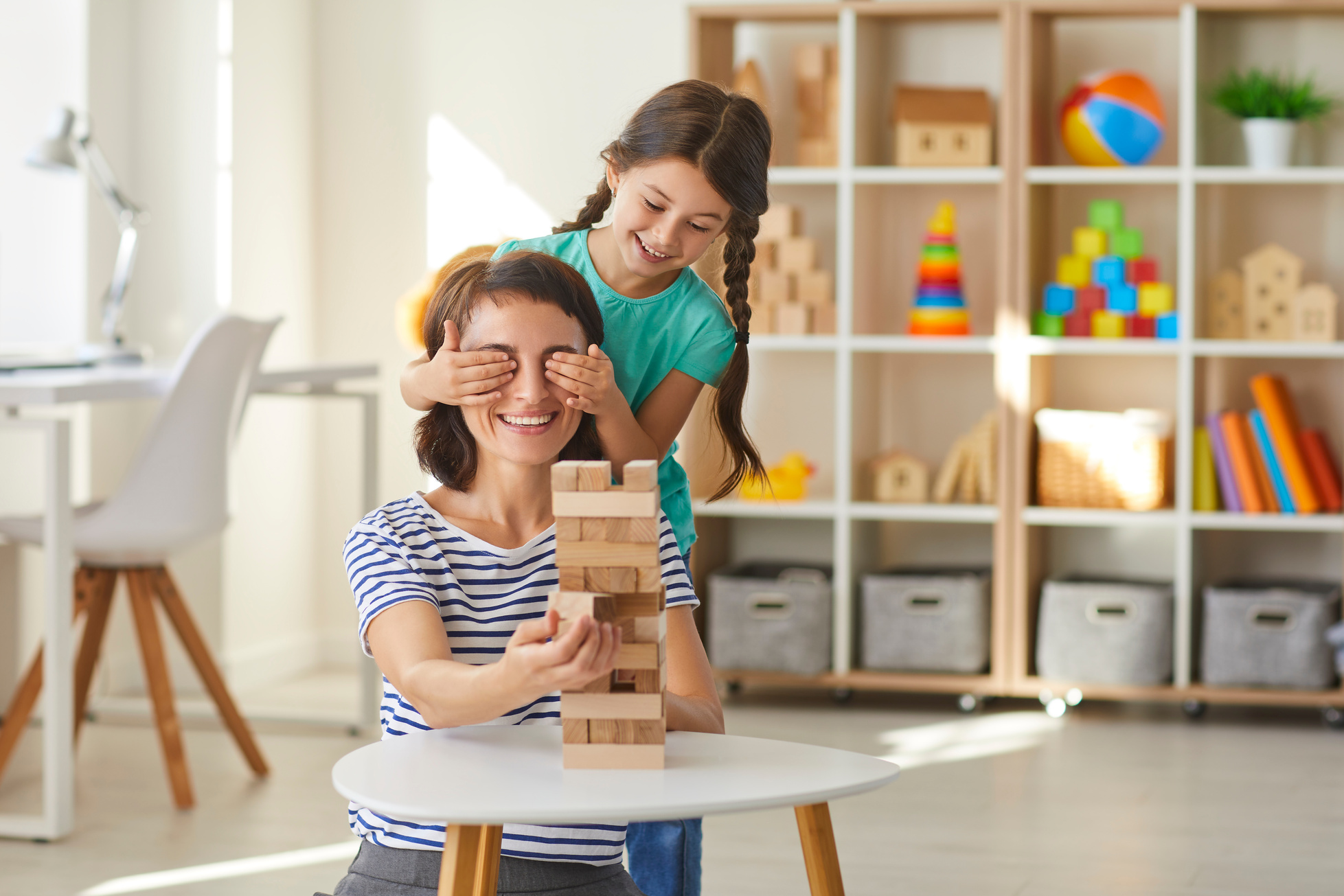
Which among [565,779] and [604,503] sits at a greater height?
[604,503]

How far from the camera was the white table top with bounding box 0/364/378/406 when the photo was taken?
2.41 meters

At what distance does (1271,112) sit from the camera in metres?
3.42

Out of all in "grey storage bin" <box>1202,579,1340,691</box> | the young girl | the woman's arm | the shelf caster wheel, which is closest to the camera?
the woman's arm

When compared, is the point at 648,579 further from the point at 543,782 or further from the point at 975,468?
the point at 975,468

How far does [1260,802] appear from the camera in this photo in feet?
9.21

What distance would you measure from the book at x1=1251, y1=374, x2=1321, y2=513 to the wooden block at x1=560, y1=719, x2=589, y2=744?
2761 millimetres

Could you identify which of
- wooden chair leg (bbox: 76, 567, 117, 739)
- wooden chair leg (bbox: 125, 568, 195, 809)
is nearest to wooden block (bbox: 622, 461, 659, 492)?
wooden chair leg (bbox: 125, 568, 195, 809)

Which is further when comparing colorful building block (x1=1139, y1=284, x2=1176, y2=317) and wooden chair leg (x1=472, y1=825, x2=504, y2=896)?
colorful building block (x1=1139, y1=284, x2=1176, y2=317)

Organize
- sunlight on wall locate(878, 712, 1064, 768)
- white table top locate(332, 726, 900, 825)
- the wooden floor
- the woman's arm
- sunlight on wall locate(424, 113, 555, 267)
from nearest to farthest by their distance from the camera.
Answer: white table top locate(332, 726, 900, 825) < the woman's arm < the wooden floor < sunlight on wall locate(878, 712, 1064, 768) < sunlight on wall locate(424, 113, 555, 267)

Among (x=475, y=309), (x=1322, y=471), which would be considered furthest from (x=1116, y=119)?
(x=475, y=309)

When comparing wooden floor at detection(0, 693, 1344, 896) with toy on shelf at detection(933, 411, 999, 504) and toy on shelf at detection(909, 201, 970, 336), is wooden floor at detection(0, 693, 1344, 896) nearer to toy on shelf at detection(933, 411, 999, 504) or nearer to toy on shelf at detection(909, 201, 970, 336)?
toy on shelf at detection(933, 411, 999, 504)

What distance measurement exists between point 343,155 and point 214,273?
537mm

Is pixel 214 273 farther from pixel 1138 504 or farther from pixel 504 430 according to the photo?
pixel 504 430

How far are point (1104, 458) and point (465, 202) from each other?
171cm
